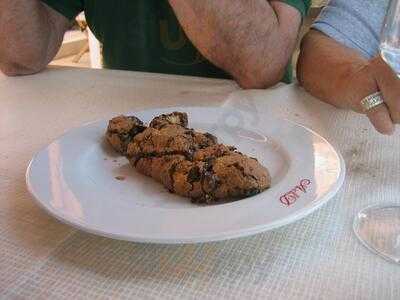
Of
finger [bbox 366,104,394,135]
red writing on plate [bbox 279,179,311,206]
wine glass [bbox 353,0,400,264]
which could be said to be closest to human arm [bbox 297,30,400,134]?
finger [bbox 366,104,394,135]

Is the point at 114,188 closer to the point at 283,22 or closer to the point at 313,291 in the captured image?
the point at 313,291

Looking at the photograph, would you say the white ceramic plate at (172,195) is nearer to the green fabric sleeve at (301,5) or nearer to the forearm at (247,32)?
the forearm at (247,32)

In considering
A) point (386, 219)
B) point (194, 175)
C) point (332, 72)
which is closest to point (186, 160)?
point (194, 175)

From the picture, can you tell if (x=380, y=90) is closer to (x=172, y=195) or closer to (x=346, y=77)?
(x=346, y=77)

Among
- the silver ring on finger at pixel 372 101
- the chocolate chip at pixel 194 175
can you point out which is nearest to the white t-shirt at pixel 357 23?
the silver ring on finger at pixel 372 101

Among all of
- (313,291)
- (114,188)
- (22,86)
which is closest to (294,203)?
(313,291)
